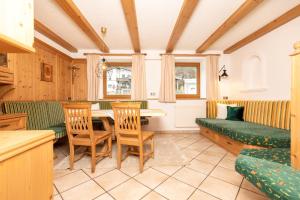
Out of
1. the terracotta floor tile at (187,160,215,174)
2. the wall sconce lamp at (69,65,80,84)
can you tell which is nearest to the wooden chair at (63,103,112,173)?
the terracotta floor tile at (187,160,215,174)

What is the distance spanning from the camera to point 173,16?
8.66 feet

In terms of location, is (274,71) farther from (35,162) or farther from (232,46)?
(35,162)

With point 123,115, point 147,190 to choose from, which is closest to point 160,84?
point 123,115

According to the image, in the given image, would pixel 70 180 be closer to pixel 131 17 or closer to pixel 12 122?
pixel 12 122

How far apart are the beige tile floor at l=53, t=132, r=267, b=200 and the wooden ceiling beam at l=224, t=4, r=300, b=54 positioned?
259 centimetres

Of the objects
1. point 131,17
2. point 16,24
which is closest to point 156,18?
point 131,17

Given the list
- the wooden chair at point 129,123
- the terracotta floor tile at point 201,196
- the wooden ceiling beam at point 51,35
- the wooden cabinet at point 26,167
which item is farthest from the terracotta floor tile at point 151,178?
the wooden ceiling beam at point 51,35

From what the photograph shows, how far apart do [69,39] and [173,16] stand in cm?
250

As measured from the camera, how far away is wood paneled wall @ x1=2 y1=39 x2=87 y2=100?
8.63 feet

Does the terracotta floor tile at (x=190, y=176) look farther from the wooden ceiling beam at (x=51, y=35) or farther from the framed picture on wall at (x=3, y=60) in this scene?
the wooden ceiling beam at (x=51, y=35)

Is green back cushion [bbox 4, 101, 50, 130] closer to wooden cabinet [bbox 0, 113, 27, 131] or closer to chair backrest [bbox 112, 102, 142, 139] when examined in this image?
wooden cabinet [bbox 0, 113, 27, 131]

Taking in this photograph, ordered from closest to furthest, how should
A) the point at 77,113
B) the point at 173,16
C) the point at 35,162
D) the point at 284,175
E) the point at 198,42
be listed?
1. the point at 35,162
2. the point at 284,175
3. the point at 77,113
4. the point at 173,16
5. the point at 198,42

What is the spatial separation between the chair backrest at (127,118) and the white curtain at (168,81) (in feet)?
7.63

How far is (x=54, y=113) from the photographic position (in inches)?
122
